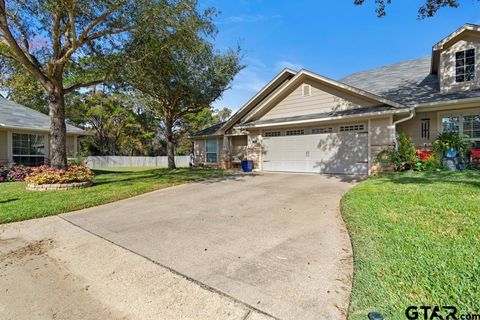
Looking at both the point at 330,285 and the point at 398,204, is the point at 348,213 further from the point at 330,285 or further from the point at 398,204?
the point at 330,285

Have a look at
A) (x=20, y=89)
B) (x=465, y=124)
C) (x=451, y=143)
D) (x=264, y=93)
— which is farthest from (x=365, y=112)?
(x=20, y=89)

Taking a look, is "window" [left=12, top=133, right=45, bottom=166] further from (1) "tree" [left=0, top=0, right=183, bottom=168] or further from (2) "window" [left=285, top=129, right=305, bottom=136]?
(2) "window" [left=285, top=129, right=305, bottom=136]

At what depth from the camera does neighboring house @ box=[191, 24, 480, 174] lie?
33.3 feet

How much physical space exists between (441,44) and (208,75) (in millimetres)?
12468

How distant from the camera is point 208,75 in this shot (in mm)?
17297

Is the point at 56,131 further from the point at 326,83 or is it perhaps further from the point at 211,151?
the point at 326,83

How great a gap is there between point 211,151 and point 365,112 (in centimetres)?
1183

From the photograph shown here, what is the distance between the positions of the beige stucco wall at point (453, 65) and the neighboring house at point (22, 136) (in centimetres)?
2027

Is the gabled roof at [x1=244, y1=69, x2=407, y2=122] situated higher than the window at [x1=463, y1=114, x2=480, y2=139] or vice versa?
the gabled roof at [x1=244, y1=69, x2=407, y2=122]

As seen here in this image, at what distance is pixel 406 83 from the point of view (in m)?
12.8

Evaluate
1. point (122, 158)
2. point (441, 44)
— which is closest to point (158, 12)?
point (441, 44)

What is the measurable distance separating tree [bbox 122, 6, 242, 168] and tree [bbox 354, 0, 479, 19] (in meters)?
6.37

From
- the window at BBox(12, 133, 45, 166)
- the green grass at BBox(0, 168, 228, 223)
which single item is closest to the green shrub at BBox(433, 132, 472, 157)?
the green grass at BBox(0, 168, 228, 223)

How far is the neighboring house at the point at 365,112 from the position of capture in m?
10.1
